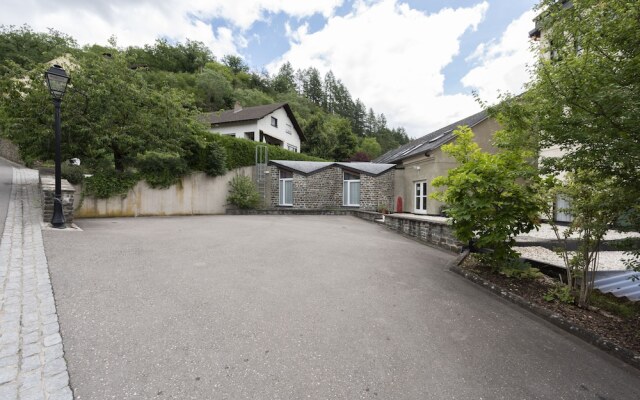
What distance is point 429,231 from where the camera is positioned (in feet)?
28.5

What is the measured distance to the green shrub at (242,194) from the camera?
52.1 ft

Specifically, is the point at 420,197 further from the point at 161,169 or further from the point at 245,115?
the point at 245,115

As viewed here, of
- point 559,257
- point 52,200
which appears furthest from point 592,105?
point 52,200

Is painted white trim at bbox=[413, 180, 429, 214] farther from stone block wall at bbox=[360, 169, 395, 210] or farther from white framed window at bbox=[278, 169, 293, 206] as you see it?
white framed window at bbox=[278, 169, 293, 206]

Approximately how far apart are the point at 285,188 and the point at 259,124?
35.9ft

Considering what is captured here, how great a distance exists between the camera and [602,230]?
3.79 meters

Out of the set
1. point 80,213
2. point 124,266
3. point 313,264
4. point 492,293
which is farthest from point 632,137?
point 80,213

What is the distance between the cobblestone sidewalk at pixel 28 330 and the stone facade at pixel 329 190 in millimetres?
13424

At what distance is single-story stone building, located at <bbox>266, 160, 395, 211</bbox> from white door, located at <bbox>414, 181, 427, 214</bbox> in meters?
1.74

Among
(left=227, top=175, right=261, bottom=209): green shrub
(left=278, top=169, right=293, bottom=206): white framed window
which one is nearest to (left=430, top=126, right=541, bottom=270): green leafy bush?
(left=227, top=175, right=261, bottom=209): green shrub

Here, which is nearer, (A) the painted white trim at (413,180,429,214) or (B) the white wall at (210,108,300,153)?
(A) the painted white trim at (413,180,429,214)

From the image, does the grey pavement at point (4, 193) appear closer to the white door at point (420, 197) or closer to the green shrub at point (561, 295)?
the green shrub at point (561, 295)

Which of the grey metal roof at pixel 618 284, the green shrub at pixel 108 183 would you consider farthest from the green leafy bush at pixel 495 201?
the green shrub at pixel 108 183

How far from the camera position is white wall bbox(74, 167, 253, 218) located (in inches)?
458
